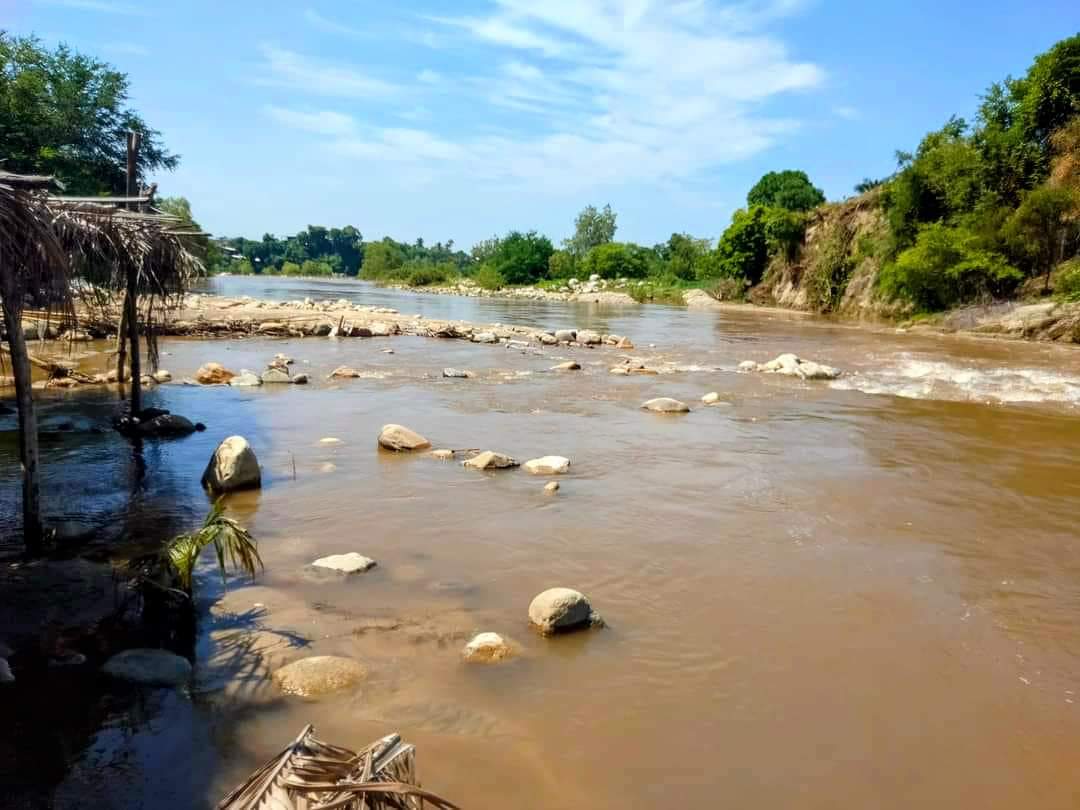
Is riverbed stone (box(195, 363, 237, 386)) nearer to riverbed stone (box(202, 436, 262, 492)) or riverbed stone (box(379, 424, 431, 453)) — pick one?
riverbed stone (box(379, 424, 431, 453))

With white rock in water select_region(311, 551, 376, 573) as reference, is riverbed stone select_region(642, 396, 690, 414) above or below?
above

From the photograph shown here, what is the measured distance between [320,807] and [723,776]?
192 centimetres

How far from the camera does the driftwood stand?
216cm

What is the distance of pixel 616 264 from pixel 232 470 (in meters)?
69.1

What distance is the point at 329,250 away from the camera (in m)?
145

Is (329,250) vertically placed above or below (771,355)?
above

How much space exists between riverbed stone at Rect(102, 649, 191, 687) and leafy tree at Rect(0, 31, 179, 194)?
17.8m

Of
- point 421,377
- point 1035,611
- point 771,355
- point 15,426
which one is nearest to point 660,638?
point 1035,611

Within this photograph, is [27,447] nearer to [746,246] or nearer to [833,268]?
[833,268]

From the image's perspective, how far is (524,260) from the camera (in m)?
78.3

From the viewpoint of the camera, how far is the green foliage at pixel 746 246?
2042 inches

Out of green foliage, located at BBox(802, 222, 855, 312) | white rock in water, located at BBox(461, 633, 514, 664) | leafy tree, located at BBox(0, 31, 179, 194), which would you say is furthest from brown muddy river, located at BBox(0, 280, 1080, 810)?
green foliage, located at BBox(802, 222, 855, 312)

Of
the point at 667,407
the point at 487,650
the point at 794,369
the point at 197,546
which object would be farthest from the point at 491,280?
the point at 487,650

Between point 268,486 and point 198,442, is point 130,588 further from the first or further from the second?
point 198,442
